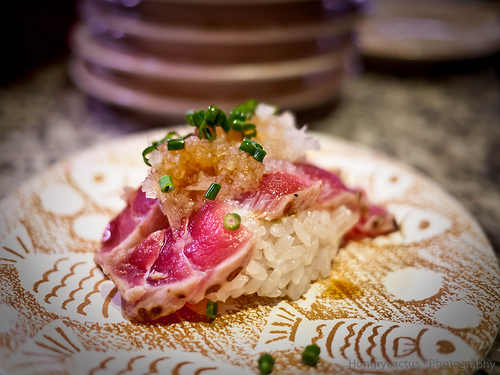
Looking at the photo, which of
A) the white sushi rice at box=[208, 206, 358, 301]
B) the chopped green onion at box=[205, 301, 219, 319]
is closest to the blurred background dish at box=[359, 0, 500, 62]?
the white sushi rice at box=[208, 206, 358, 301]

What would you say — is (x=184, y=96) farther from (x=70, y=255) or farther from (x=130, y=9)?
(x=70, y=255)

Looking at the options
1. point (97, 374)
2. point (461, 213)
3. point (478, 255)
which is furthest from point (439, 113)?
point (97, 374)

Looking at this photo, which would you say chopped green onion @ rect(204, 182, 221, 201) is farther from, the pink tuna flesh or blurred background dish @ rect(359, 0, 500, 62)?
blurred background dish @ rect(359, 0, 500, 62)

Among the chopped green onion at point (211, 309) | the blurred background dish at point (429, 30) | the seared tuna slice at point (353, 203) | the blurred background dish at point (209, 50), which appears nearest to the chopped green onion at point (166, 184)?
the chopped green onion at point (211, 309)

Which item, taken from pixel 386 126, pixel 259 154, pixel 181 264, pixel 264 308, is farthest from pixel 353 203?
pixel 386 126

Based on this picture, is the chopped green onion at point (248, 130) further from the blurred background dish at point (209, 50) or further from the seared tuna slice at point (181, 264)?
the blurred background dish at point (209, 50)

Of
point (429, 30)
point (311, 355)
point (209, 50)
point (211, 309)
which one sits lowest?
point (311, 355)

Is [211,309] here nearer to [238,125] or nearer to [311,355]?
[311,355]
